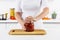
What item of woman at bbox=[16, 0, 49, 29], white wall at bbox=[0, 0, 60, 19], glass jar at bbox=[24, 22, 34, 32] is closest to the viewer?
glass jar at bbox=[24, 22, 34, 32]

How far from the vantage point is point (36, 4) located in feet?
5.30

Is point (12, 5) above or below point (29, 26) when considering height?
above

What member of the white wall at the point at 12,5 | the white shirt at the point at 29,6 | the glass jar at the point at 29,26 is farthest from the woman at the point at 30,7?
the white wall at the point at 12,5

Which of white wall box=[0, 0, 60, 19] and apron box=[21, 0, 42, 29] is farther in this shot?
white wall box=[0, 0, 60, 19]

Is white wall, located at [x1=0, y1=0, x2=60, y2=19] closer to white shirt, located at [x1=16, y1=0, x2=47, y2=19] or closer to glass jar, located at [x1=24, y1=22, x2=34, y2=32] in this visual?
white shirt, located at [x1=16, y1=0, x2=47, y2=19]

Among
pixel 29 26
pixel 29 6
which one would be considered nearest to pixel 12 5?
pixel 29 6

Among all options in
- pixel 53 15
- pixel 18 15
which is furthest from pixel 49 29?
pixel 18 15

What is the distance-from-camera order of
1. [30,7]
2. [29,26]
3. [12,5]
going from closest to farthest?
[29,26], [30,7], [12,5]

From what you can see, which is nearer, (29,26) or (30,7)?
(29,26)

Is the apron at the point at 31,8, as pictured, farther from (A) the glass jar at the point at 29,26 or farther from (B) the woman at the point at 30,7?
(A) the glass jar at the point at 29,26

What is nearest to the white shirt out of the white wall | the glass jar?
the glass jar

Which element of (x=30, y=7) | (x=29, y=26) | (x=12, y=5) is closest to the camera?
(x=29, y=26)

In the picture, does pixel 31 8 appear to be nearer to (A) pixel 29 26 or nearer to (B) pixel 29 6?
(B) pixel 29 6

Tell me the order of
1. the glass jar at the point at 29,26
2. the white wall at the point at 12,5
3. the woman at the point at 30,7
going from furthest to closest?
1. the white wall at the point at 12,5
2. the woman at the point at 30,7
3. the glass jar at the point at 29,26
